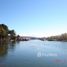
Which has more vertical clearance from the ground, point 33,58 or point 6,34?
point 6,34

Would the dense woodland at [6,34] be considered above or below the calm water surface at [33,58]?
above

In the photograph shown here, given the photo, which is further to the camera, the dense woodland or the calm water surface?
the dense woodland

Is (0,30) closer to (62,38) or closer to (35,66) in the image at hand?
(35,66)

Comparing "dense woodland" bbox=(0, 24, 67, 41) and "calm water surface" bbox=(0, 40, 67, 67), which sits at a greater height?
"dense woodland" bbox=(0, 24, 67, 41)

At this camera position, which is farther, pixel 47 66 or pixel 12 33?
pixel 12 33

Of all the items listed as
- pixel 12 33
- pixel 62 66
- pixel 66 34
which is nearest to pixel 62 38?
pixel 66 34

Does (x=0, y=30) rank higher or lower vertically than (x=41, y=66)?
higher

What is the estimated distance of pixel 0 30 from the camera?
78625 mm

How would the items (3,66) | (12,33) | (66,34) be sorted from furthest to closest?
1. (66,34)
2. (12,33)
3. (3,66)

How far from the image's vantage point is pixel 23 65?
60.8 ft

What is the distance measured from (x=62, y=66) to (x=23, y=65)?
4.09m

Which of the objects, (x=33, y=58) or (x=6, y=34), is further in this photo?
(x=6, y=34)

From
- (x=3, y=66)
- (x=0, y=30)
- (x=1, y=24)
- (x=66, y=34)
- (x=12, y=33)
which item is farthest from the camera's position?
(x=66, y=34)

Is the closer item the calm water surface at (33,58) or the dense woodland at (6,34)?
the calm water surface at (33,58)
